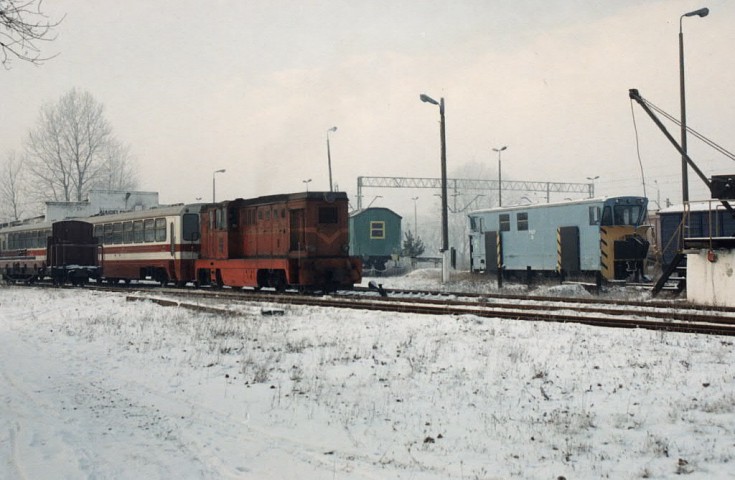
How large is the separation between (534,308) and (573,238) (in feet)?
29.1

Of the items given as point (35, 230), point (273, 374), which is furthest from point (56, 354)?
point (35, 230)

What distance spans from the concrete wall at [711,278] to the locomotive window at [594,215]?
547cm

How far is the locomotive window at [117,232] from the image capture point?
2927 centimetres

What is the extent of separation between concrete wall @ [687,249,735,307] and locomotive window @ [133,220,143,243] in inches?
835

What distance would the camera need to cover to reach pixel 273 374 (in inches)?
371

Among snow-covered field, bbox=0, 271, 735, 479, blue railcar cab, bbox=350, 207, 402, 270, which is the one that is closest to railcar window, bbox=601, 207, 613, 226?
snow-covered field, bbox=0, 271, 735, 479

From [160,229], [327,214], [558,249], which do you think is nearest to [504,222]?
[558,249]

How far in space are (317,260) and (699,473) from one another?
14.9m

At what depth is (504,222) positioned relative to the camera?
89.1ft

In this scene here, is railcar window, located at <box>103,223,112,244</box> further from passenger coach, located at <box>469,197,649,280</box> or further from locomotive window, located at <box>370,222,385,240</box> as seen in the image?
passenger coach, located at <box>469,197,649,280</box>

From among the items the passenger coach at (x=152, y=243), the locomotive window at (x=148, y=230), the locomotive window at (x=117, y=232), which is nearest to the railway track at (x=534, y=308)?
the passenger coach at (x=152, y=243)

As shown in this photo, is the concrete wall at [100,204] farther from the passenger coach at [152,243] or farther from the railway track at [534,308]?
the railway track at [534,308]

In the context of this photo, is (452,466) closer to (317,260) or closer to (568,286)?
(317,260)

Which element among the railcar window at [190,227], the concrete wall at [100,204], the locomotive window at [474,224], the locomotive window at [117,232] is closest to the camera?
the railcar window at [190,227]
